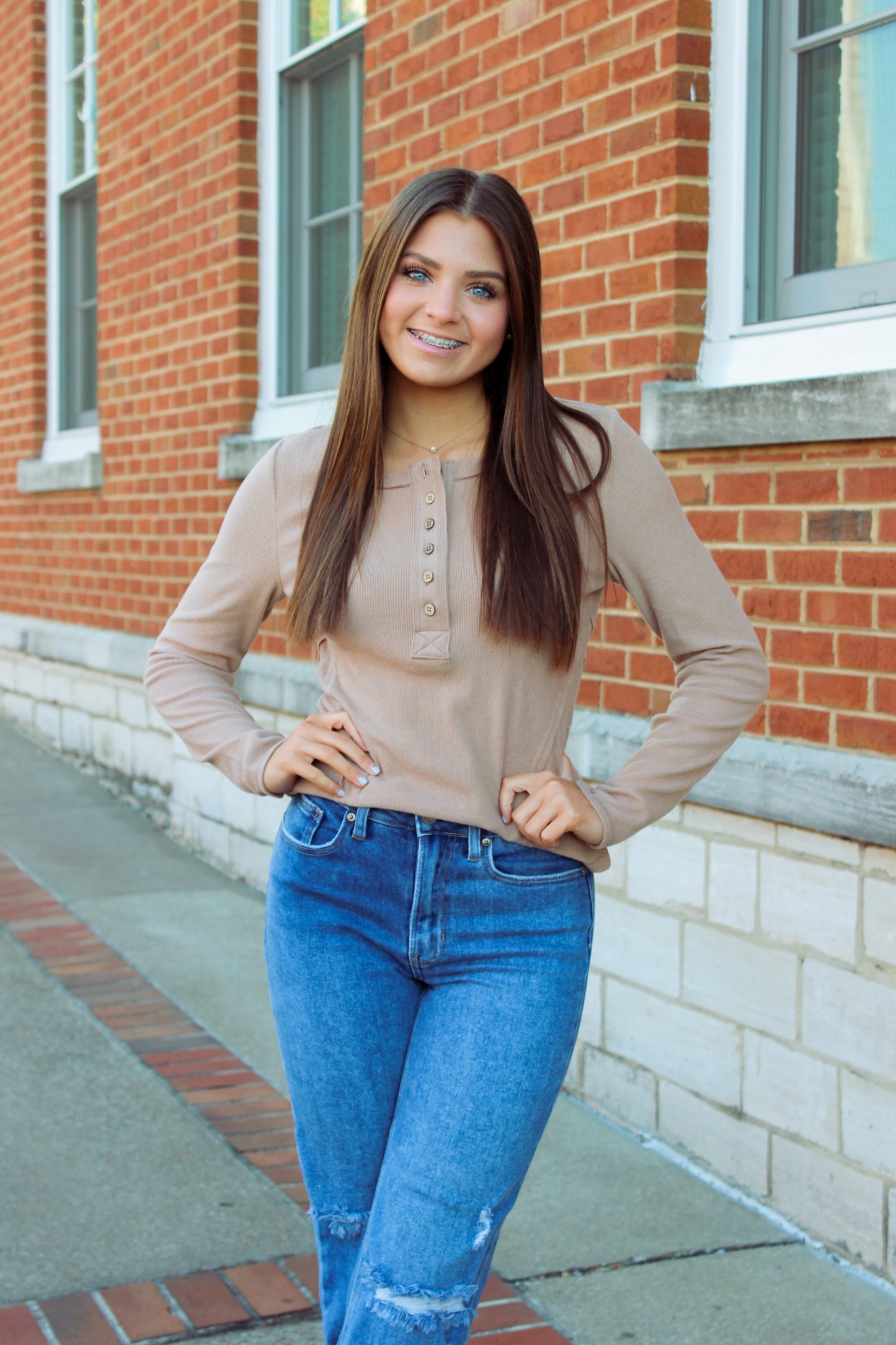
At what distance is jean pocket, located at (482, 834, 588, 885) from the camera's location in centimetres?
205

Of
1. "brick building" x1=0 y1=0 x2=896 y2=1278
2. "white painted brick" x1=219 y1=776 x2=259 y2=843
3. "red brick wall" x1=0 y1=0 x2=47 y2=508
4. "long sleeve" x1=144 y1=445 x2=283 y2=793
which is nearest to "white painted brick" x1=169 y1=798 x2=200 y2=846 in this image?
"white painted brick" x1=219 y1=776 x2=259 y2=843

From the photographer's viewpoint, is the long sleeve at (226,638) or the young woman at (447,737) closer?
the young woman at (447,737)

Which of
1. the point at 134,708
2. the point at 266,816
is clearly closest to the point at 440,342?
the point at 266,816

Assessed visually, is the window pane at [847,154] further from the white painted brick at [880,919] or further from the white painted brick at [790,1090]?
the white painted brick at [790,1090]

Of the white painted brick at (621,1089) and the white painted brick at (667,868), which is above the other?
the white painted brick at (667,868)

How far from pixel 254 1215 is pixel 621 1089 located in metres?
1.09

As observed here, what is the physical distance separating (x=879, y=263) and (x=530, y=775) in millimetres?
2024

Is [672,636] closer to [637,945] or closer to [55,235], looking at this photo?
[637,945]

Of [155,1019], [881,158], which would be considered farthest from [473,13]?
[155,1019]

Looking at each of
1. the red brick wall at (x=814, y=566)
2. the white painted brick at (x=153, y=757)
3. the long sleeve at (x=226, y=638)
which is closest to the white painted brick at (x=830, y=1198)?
the red brick wall at (x=814, y=566)

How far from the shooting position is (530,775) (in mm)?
2092

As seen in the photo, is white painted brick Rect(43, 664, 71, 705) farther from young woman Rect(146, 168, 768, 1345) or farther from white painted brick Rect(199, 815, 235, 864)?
young woman Rect(146, 168, 768, 1345)

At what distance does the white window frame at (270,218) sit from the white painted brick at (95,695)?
2115mm

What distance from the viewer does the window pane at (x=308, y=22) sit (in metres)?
6.09
